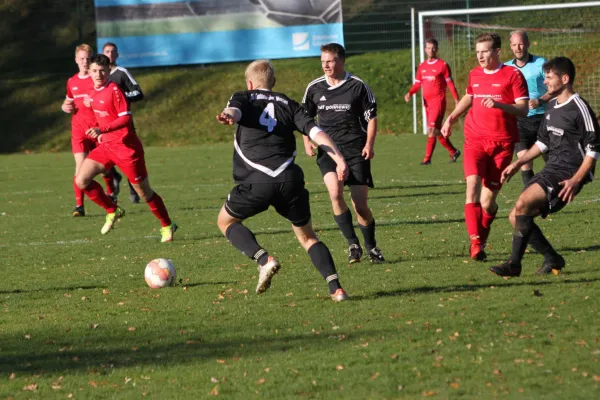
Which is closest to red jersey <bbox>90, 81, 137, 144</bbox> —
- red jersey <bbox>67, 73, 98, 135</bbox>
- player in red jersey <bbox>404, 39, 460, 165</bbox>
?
red jersey <bbox>67, 73, 98, 135</bbox>

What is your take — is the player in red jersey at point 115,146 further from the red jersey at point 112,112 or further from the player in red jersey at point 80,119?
the player in red jersey at point 80,119

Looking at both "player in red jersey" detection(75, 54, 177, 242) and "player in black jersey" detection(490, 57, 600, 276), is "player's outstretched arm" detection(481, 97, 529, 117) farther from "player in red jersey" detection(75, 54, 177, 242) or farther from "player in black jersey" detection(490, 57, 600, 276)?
"player in red jersey" detection(75, 54, 177, 242)

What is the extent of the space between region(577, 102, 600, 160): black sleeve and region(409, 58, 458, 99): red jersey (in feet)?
40.8

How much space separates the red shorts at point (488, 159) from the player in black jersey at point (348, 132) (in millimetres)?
948

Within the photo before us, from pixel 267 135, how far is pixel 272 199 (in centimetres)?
47

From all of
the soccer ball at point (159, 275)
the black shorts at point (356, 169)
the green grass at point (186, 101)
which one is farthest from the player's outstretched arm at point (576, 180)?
the green grass at point (186, 101)

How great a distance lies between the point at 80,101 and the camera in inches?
565

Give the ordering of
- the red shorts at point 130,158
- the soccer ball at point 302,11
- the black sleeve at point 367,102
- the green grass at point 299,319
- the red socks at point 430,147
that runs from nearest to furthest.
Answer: the green grass at point 299,319
the black sleeve at point 367,102
the red shorts at point 130,158
the red socks at point 430,147
the soccer ball at point 302,11

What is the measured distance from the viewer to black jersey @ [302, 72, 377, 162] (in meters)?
9.55

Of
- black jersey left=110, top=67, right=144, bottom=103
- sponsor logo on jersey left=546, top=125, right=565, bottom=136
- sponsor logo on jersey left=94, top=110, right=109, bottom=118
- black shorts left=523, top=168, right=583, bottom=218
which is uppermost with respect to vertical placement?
sponsor logo on jersey left=546, top=125, right=565, bottom=136

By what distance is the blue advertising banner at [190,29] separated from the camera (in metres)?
31.2

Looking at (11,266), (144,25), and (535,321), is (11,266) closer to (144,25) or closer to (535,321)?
(535,321)

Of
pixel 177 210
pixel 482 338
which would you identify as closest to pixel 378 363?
pixel 482 338

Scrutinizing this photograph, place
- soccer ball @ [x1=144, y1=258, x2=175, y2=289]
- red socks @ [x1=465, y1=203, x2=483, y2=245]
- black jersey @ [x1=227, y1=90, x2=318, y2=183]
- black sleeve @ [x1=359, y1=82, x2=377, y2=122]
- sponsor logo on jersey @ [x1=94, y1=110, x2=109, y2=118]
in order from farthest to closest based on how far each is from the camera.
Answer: sponsor logo on jersey @ [x1=94, y1=110, x2=109, y2=118] → black sleeve @ [x1=359, y1=82, x2=377, y2=122] → red socks @ [x1=465, y1=203, x2=483, y2=245] → soccer ball @ [x1=144, y1=258, x2=175, y2=289] → black jersey @ [x1=227, y1=90, x2=318, y2=183]
